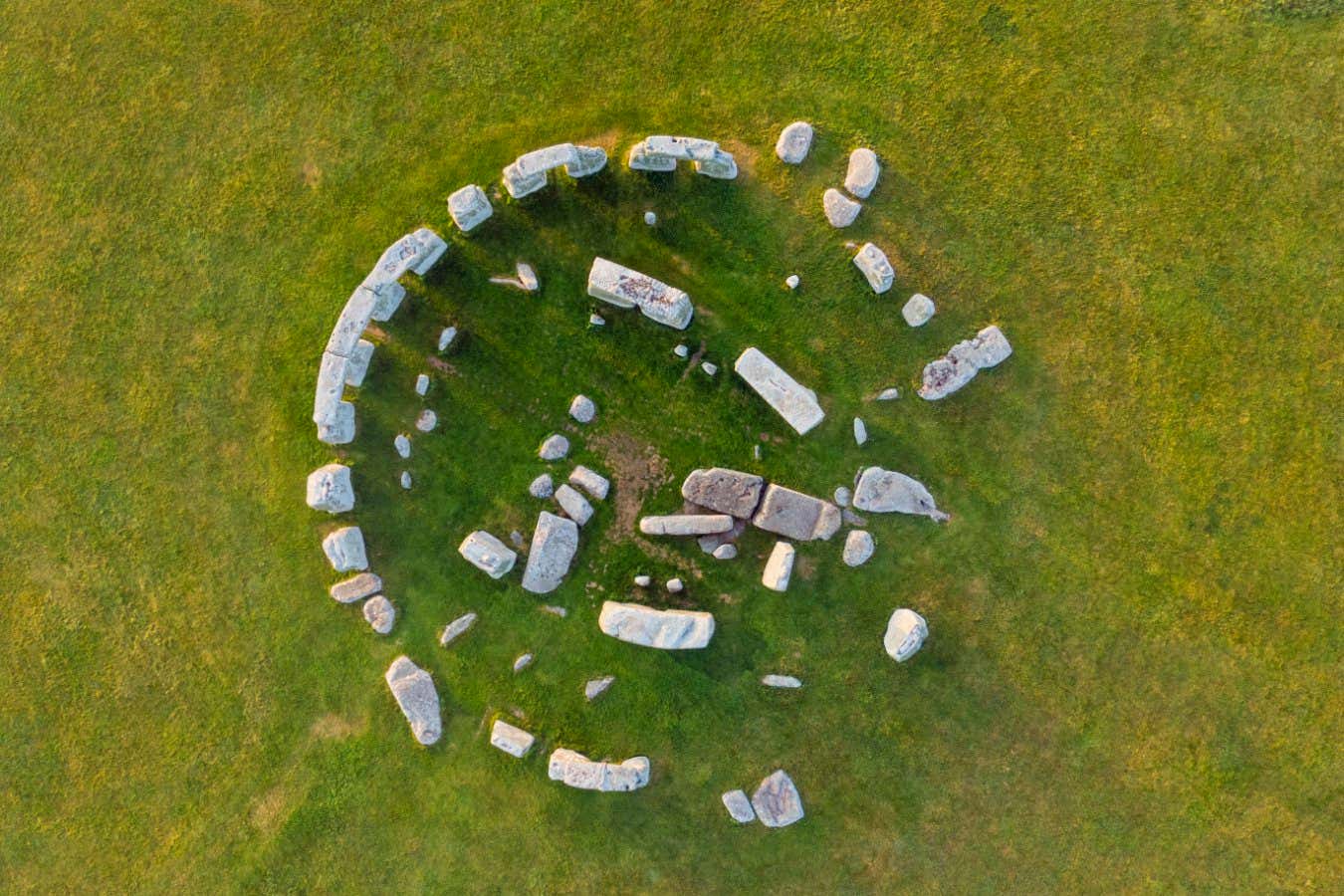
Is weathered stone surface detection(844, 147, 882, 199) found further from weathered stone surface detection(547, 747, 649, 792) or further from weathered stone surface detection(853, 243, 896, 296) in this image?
weathered stone surface detection(547, 747, 649, 792)

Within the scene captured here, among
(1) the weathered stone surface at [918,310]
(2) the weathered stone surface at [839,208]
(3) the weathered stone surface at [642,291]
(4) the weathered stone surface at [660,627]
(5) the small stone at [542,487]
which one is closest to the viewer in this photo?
(3) the weathered stone surface at [642,291]

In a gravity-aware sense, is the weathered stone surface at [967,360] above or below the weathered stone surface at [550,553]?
above

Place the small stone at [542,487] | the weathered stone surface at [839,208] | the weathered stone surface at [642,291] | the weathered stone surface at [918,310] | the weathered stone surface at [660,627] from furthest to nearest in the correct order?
the small stone at [542,487] → the weathered stone surface at [839,208] → the weathered stone surface at [918,310] → the weathered stone surface at [660,627] → the weathered stone surface at [642,291]

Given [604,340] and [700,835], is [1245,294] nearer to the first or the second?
[604,340]

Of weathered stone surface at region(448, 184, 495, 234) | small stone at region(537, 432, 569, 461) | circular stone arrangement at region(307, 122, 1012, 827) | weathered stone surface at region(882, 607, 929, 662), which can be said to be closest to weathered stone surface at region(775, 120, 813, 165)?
circular stone arrangement at region(307, 122, 1012, 827)

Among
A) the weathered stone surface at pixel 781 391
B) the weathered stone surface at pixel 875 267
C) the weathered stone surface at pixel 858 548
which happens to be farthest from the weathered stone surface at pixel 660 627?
the weathered stone surface at pixel 875 267

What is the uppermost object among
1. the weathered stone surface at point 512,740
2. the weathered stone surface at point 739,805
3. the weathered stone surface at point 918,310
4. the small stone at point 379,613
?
the weathered stone surface at point 918,310

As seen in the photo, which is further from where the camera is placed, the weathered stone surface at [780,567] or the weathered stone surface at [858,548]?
the weathered stone surface at [858,548]

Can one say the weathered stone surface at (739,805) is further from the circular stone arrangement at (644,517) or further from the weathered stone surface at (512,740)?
the weathered stone surface at (512,740)
